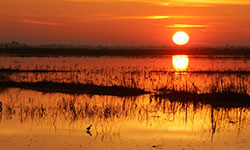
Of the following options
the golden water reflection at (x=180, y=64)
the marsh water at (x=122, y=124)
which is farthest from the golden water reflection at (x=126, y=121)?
the golden water reflection at (x=180, y=64)

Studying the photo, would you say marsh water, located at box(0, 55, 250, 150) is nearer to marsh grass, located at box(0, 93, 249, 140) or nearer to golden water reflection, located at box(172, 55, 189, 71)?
marsh grass, located at box(0, 93, 249, 140)

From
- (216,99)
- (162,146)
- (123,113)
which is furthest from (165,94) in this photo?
(162,146)

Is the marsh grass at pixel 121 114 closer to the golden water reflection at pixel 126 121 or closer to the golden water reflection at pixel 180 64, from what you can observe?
the golden water reflection at pixel 126 121

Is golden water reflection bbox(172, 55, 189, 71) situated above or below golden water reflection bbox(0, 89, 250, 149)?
above

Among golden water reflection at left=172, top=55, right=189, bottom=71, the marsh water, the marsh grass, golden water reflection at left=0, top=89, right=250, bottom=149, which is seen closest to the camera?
the marsh water

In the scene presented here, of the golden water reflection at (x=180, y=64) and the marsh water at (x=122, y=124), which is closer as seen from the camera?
the marsh water at (x=122, y=124)

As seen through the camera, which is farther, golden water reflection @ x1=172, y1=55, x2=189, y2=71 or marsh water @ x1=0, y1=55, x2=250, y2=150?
golden water reflection @ x1=172, y1=55, x2=189, y2=71

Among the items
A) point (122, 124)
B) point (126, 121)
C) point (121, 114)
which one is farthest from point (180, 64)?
point (122, 124)

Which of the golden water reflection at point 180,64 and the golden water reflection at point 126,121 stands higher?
the golden water reflection at point 180,64

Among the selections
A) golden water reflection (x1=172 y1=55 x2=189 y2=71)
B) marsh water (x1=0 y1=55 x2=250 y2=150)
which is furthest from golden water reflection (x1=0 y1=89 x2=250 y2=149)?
golden water reflection (x1=172 y1=55 x2=189 y2=71)

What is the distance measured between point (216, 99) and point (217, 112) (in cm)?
276

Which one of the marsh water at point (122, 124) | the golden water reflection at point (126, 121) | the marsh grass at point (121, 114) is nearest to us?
the marsh water at point (122, 124)

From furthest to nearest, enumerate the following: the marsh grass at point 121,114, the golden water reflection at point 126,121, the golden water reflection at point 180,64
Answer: the golden water reflection at point 180,64
the marsh grass at point 121,114
the golden water reflection at point 126,121

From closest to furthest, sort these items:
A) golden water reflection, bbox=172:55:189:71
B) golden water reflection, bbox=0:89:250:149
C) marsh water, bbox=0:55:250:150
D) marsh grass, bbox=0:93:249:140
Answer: marsh water, bbox=0:55:250:150 → golden water reflection, bbox=0:89:250:149 → marsh grass, bbox=0:93:249:140 → golden water reflection, bbox=172:55:189:71
